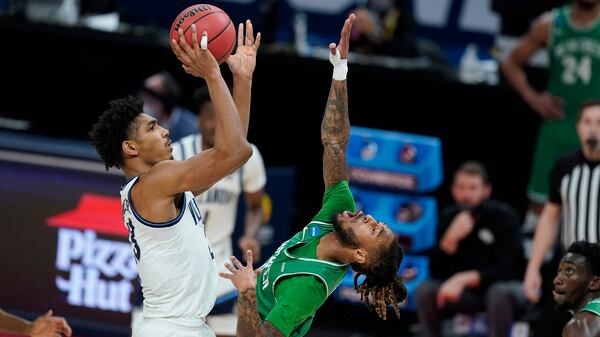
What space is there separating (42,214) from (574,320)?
13.2 ft

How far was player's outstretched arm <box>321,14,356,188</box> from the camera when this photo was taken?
644cm

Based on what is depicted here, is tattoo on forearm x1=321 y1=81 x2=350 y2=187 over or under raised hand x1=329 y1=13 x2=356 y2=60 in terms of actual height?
under

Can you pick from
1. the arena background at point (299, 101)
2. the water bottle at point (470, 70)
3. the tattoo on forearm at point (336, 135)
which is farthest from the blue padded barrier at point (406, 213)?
the tattoo on forearm at point (336, 135)

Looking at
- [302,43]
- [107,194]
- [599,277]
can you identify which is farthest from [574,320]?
[302,43]

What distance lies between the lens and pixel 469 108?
33.7 feet

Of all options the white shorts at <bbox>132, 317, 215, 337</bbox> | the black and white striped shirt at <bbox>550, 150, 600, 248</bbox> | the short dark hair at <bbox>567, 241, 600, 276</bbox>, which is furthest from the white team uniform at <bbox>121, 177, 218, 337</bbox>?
the black and white striped shirt at <bbox>550, 150, 600, 248</bbox>

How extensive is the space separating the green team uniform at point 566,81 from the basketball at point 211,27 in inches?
161

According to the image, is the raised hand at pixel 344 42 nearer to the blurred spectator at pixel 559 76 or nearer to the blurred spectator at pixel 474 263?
the blurred spectator at pixel 474 263

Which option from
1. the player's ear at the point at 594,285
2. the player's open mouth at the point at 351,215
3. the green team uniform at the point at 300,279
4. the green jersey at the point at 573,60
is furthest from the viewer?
the green jersey at the point at 573,60

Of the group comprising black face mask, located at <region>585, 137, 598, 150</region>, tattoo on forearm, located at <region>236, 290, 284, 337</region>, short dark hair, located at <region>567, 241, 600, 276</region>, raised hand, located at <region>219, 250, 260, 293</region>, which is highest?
black face mask, located at <region>585, 137, 598, 150</region>

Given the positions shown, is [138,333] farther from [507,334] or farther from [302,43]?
[302,43]

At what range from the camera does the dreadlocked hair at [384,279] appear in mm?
5871

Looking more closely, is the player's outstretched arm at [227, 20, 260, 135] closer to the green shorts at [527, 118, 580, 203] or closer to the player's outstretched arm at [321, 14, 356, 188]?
the player's outstretched arm at [321, 14, 356, 188]

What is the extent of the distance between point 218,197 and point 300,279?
2.36 m
